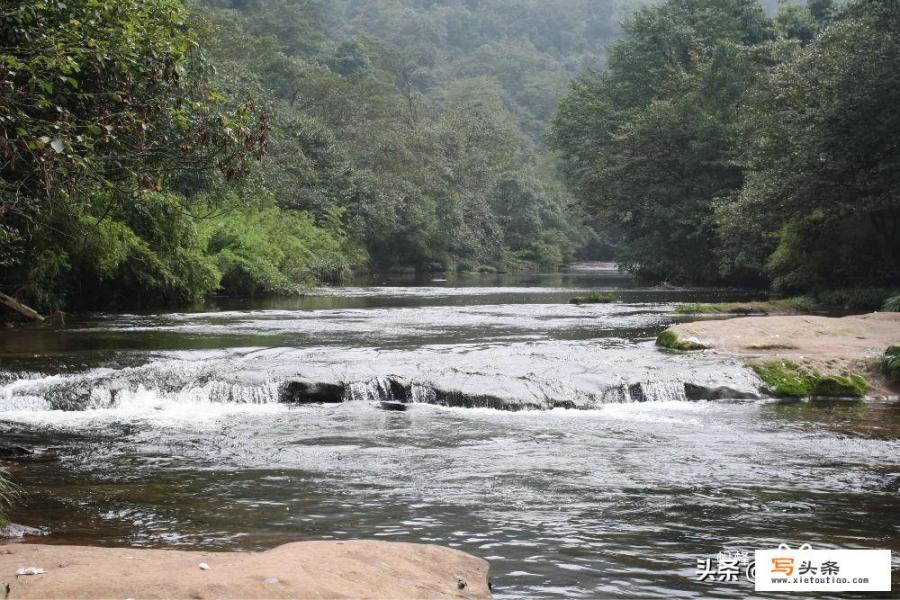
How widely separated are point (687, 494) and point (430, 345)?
403 inches

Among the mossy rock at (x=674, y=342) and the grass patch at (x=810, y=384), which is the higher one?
the mossy rock at (x=674, y=342)

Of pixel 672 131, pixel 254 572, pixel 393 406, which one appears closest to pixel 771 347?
pixel 393 406

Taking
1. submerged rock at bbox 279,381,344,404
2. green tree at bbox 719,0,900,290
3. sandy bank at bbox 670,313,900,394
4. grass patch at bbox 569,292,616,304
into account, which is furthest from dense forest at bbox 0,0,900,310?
sandy bank at bbox 670,313,900,394

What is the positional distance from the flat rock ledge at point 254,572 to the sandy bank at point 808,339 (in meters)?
11.5

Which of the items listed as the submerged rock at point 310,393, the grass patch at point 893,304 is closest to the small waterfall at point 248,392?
the submerged rock at point 310,393

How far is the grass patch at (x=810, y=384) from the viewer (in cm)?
1513

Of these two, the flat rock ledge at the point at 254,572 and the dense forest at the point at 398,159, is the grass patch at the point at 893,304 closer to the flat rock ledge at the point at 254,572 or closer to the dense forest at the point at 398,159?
the dense forest at the point at 398,159

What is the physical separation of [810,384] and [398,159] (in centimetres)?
4661

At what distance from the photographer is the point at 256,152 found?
11.0m

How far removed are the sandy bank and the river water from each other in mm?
1011

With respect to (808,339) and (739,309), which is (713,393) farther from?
(739,309)

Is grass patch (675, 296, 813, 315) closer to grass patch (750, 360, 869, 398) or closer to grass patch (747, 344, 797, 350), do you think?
grass patch (747, 344, 797, 350)

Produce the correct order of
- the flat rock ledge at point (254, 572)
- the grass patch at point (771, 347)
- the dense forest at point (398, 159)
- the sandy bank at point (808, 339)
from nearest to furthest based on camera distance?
1. the flat rock ledge at point (254, 572)
2. the dense forest at point (398, 159)
3. the sandy bank at point (808, 339)
4. the grass patch at point (771, 347)

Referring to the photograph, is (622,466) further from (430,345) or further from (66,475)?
(430,345)
